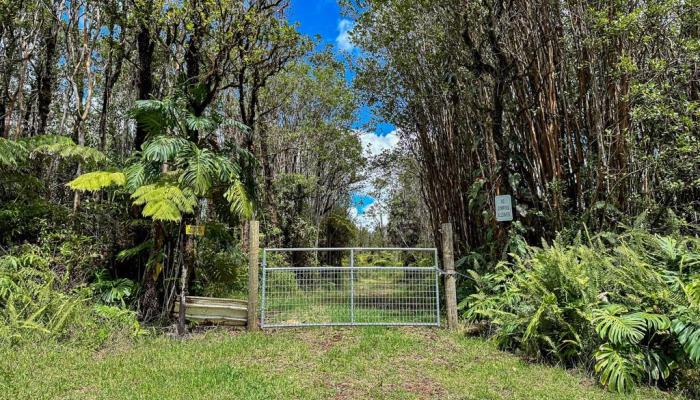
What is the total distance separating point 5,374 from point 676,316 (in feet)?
18.8

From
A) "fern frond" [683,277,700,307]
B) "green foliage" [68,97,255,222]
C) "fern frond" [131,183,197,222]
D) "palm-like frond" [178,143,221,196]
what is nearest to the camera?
"fern frond" [683,277,700,307]

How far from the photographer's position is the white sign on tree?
585 cm

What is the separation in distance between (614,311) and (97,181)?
5.99m

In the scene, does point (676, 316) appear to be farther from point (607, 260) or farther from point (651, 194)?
point (651, 194)

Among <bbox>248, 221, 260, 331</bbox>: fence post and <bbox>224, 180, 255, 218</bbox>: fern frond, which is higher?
<bbox>224, 180, 255, 218</bbox>: fern frond

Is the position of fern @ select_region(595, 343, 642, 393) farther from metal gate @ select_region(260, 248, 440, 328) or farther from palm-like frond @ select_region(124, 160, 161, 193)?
palm-like frond @ select_region(124, 160, 161, 193)

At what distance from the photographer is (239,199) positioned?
580 cm

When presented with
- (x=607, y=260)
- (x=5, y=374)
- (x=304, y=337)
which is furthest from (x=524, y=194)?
(x=5, y=374)

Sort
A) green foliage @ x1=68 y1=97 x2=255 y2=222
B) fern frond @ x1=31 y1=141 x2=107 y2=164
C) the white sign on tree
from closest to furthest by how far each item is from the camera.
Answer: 1. green foliage @ x1=68 y1=97 x2=255 y2=222
2. the white sign on tree
3. fern frond @ x1=31 y1=141 x2=107 y2=164

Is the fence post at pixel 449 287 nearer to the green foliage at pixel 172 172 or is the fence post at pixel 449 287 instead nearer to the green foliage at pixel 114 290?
the green foliage at pixel 172 172

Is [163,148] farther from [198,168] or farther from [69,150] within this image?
[69,150]

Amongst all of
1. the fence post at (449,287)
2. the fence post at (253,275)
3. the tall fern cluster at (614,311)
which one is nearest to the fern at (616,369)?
the tall fern cluster at (614,311)

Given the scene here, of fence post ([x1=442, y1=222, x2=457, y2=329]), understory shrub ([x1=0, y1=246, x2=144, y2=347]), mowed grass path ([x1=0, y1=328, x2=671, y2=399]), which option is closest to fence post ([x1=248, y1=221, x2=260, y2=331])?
mowed grass path ([x1=0, y1=328, x2=671, y2=399])

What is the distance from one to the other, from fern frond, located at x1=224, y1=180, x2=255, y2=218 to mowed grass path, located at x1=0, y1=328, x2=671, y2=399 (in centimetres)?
165
